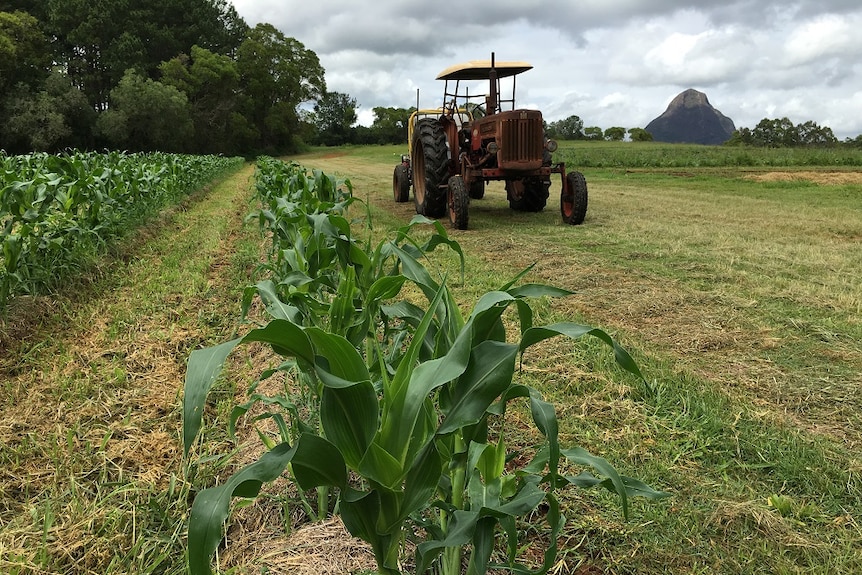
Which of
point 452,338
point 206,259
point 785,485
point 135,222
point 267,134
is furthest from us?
point 267,134

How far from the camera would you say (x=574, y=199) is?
7102 millimetres

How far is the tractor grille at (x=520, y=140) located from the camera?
22.8ft

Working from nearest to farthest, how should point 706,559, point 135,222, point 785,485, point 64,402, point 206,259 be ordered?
point 706,559 < point 785,485 < point 64,402 < point 206,259 < point 135,222

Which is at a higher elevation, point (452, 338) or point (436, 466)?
point (452, 338)

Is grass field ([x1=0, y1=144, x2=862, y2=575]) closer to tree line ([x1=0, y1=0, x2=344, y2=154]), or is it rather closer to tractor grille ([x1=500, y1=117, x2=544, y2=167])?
tractor grille ([x1=500, y1=117, x2=544, y2=167])

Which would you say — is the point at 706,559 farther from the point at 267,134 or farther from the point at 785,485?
the point at 267,134

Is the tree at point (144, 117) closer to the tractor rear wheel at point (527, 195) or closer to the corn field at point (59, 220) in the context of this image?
the corn field at point (59, 220)

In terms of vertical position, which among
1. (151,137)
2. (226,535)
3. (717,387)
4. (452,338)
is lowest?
(226,535)

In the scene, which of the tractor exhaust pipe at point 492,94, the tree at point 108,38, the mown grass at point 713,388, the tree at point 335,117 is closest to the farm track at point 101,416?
the mown grass at point 713,388

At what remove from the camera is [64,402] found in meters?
2.49

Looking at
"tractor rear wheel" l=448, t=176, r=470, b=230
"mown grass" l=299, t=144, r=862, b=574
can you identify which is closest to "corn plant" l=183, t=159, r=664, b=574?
"mown grass" l=299, t=144, r=862, b=574

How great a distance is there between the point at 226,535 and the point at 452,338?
0.99 m

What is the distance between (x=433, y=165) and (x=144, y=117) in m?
34.5

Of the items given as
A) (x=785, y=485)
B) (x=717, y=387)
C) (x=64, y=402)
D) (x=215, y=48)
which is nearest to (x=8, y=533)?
(x=64, y=402)
